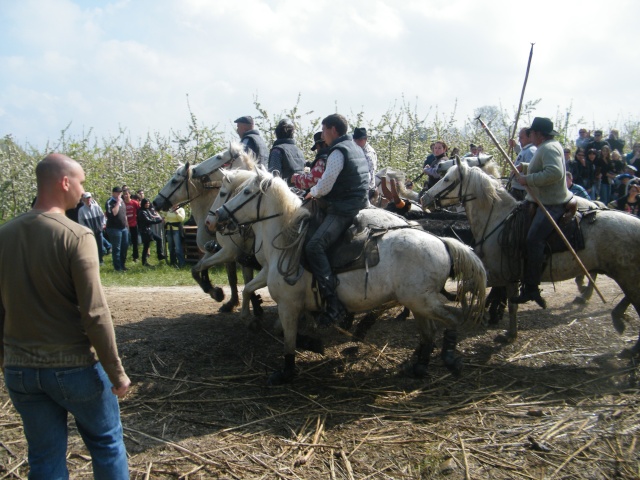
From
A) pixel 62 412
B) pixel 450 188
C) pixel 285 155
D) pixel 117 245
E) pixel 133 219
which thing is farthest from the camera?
pixel 133 219

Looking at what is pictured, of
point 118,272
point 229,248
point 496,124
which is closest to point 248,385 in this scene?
point 229,248

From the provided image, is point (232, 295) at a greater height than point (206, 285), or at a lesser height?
lesser

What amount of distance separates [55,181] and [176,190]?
5.85m

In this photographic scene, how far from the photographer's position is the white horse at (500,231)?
6.78 metres

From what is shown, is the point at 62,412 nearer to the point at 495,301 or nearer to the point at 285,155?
the point at 285,155

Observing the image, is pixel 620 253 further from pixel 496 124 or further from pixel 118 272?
pixel 496 124

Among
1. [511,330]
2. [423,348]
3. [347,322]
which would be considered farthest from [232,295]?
[511,330]

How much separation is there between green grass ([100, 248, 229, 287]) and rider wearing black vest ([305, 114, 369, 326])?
6.57 meters

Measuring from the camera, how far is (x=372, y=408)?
559cm

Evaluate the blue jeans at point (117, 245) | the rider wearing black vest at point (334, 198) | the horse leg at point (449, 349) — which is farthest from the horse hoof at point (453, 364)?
the blue jeans at point (117, 245)

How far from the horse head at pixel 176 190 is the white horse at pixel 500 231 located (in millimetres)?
3708

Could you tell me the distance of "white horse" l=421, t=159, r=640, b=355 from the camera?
6.78 m

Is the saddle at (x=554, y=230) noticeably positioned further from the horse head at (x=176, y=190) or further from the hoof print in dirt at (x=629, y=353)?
the horse head at (x=176, y=190)

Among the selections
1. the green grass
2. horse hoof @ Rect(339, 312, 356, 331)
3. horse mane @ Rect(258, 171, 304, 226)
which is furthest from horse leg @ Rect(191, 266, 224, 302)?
the green grass
